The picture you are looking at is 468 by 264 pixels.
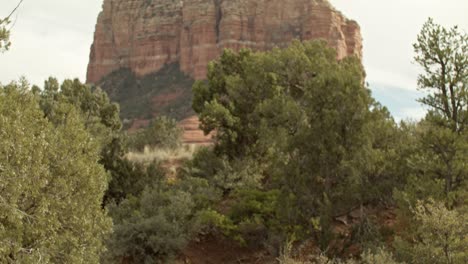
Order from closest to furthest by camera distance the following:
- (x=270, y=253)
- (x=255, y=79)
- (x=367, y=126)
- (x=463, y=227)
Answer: (x=463, y=227), (x=367, y=126), (x=270, y=253), (x=255, y=79)

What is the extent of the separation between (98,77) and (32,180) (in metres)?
89.1

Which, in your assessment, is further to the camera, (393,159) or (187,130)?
(187,130)

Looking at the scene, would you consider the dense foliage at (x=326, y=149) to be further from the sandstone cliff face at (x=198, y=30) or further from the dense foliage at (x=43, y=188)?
the sandstone cliff face at (x=198, y=30)

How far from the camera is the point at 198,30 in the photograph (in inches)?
3346

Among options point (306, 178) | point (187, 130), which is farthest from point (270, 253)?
point (187, 130)

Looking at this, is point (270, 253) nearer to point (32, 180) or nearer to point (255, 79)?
point (255, 79)

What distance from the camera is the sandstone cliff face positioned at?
79375 millimetres

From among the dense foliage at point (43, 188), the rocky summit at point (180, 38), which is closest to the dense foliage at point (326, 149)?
the dense foliage at point (43, 188)

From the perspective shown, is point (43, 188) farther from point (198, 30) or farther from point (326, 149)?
point (198, 30)

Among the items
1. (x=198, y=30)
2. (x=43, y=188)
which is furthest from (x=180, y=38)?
(x=43, y=188)

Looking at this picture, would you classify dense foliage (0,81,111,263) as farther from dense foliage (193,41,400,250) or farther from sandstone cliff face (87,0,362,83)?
sandstone cliff face (87,0,362,83)

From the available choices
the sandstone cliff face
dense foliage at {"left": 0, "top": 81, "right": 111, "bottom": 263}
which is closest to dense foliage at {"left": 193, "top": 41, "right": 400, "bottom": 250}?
dense foliage at {"left": 0, "top": 81, "right": 111, "bottom": 263}

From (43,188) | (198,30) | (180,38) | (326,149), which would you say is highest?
(198,30)

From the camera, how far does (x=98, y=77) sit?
3888 inches
